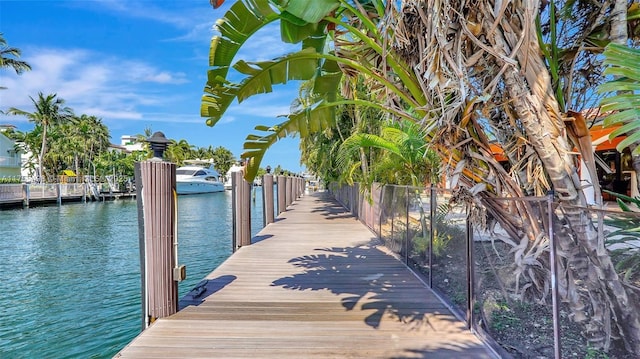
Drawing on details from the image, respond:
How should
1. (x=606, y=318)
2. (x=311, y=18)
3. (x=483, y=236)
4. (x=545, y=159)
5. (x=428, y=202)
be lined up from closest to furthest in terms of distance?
(x=606, y=318) < (x=545, y=159) < (x=483, y=236) < (x=311, y=18) < (x=428, y=202)

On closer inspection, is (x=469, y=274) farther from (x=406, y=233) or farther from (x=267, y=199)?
(x=267, y=199)

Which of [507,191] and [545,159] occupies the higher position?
[545,159]

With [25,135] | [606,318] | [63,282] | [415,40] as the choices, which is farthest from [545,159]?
[25,135]

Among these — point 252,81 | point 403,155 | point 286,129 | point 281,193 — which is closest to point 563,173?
point 286,129

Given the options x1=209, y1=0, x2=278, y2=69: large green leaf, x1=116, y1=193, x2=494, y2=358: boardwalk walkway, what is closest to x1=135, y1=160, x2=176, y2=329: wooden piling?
x1=116, y1=193, x2=494, y2=358: boardwalk walkway

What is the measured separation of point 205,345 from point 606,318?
2.98 metres

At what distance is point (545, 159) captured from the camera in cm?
255

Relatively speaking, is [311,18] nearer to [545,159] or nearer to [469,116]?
[469,116]

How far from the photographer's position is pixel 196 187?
48.5 meters

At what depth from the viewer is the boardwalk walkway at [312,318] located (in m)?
2.84

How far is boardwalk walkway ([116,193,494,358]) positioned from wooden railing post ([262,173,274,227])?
16.1 ft

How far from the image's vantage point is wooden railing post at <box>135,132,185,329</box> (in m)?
3.48

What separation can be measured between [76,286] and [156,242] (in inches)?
188

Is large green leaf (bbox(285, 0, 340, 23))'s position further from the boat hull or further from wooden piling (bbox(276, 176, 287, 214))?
the boat hull
